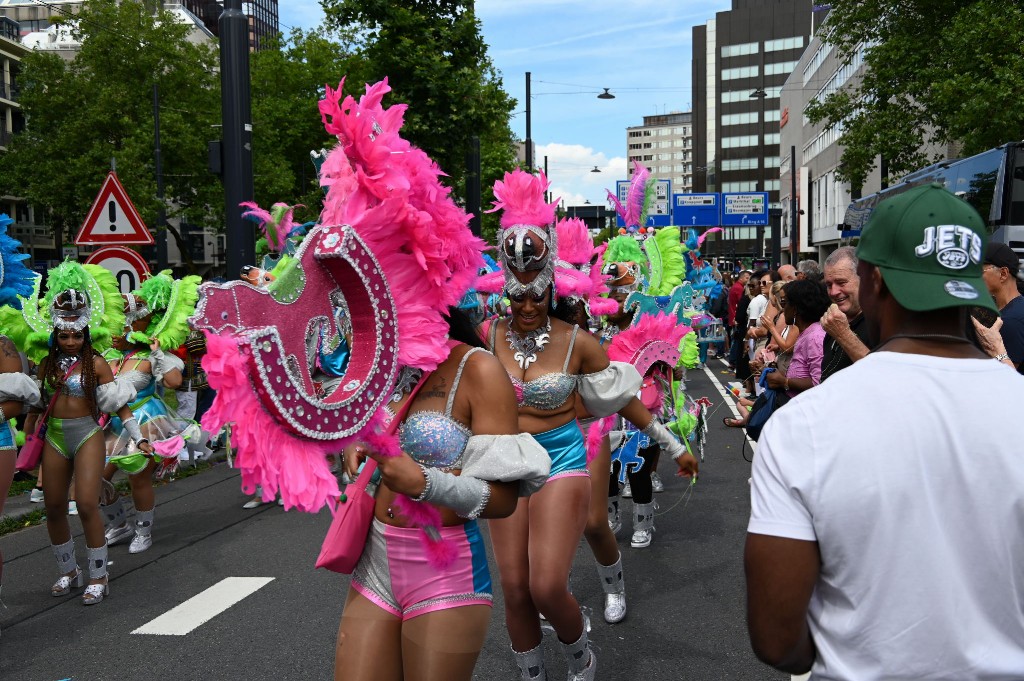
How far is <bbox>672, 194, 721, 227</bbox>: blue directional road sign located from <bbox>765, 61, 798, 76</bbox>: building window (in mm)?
80364

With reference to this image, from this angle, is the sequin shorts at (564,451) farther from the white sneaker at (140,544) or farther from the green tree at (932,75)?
the green tree at (932,75)

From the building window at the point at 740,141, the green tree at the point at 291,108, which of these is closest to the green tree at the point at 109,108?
the green tree at the point at 291,108

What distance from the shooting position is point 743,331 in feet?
56.7

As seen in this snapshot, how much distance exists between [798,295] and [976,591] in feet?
13.2

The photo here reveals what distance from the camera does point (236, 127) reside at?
8.73 meters

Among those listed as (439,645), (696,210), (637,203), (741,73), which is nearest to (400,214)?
(439,645)

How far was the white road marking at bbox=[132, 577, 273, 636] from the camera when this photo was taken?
5.32 m

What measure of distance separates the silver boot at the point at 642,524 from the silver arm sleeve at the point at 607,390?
8.80ft

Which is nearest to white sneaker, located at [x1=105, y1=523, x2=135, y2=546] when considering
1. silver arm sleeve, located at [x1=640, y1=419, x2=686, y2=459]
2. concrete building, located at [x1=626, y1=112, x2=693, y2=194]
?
silver arm sleeve, located at [x1=640, y1=419, x2=686, y2=459]

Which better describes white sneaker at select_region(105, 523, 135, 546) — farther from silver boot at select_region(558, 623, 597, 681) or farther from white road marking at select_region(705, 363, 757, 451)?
white road marking at select_region(705, 363, 757, 451)

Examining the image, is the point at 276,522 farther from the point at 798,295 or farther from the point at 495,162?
the point at 495,162

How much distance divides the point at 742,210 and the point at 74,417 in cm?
3410

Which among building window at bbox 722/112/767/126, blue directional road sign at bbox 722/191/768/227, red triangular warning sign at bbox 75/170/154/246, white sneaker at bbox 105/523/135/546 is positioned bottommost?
white sneaker at bbox 105/523/135/546

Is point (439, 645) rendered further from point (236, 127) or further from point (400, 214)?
point (236, 127)
